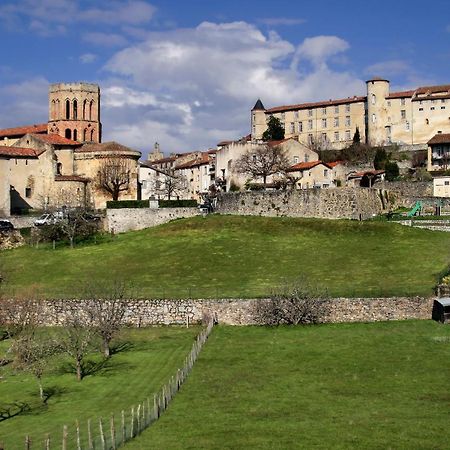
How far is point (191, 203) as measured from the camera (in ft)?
243

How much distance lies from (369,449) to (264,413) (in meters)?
5.01

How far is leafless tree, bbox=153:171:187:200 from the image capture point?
94.9 meters

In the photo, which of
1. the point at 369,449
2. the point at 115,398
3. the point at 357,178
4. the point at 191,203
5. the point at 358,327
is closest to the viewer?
the point at 369,449

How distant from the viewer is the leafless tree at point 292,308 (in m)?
42.8

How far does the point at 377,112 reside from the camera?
104m

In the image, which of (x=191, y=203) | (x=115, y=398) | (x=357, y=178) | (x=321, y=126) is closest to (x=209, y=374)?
(x=115, y=398)

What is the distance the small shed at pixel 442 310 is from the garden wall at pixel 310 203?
2669 centimetres

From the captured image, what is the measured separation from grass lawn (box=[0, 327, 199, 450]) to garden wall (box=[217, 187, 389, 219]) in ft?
99.9

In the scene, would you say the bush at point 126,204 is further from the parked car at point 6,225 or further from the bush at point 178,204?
the parked car at point 6,225

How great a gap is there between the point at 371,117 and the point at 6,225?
2076 inches

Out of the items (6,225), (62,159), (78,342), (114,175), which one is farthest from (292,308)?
(62,159)

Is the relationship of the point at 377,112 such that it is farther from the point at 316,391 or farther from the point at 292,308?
the point at 316,391

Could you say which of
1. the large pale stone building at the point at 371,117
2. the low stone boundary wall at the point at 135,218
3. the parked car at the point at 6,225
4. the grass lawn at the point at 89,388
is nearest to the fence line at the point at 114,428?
the grass lawn at the point at 89,388

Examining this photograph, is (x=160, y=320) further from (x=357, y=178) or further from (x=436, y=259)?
(x=357, y=178)
